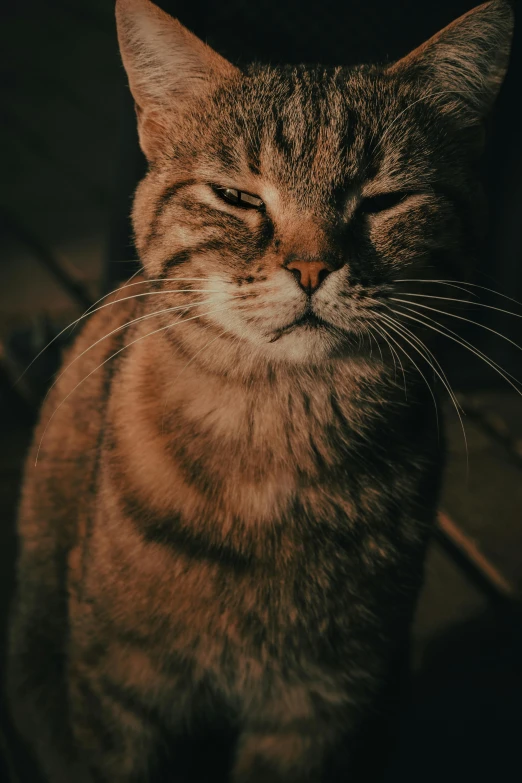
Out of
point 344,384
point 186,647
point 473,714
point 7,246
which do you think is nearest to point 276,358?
point 344,384

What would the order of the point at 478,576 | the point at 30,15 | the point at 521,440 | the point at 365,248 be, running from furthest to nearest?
the point at 30,15 → the point at 521,440 → the point at 478,576 → the point at 365,248

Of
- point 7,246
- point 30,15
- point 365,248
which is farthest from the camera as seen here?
point 30,15

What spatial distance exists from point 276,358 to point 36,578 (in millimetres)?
664

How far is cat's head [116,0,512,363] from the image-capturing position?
35.6 inches

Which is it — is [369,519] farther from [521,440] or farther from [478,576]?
[521,440]

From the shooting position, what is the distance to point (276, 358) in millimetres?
963

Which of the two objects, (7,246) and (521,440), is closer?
(521,440)

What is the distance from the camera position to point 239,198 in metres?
0.96

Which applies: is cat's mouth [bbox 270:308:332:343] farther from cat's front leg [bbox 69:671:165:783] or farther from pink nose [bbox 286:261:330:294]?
cat's front leg [bbox 69:671:165:783]

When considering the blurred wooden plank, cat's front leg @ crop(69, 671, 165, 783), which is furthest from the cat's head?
the blurred wooden plank

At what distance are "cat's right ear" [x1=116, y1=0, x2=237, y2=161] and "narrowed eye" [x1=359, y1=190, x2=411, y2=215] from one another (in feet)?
0.83

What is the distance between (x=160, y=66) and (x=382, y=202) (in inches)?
13.6

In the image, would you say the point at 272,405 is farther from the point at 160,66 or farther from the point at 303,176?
the point at 160,66

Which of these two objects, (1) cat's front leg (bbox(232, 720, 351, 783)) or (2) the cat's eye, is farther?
(1) cat's front leg (bbox(232, 720, 351, 783))
